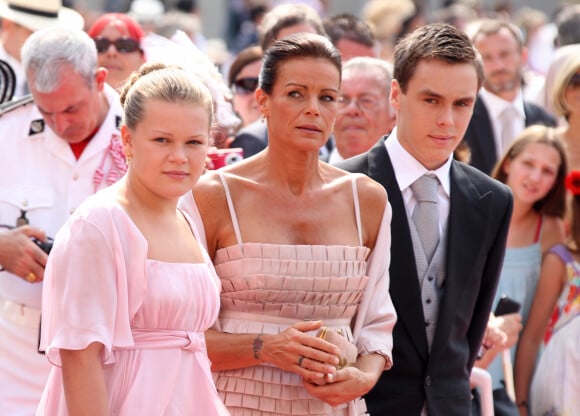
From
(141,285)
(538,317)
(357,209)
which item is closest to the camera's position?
(141,285)

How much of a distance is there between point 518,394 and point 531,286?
0.59m

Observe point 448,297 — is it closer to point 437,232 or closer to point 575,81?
point 437,232

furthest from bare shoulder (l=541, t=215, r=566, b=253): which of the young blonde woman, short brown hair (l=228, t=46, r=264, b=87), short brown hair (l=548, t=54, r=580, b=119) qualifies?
the young blonde woman

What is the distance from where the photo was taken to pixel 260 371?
407cm

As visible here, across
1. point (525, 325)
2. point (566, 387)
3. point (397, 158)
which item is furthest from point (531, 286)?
point (397, 158)

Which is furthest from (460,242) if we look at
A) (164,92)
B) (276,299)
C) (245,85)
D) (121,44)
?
(245,85)

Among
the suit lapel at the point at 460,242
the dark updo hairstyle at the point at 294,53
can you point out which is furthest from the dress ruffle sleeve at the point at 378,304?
the dark updo hairstyle at the point at 294,53

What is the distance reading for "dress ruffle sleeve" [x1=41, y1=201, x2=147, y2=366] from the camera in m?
3.38

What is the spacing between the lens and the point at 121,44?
664 centimetres

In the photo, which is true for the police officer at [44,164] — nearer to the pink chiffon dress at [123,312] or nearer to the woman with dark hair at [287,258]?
the woman with dark hair at [287,258]

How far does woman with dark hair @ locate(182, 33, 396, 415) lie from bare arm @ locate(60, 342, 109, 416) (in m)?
0.69

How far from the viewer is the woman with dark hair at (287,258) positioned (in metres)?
4.00

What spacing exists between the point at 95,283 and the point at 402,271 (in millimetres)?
1448

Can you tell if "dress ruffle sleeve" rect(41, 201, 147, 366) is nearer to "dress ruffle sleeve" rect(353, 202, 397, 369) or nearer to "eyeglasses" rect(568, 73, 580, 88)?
"dress ruffle sleeve" rect(353, 202, 397, 369)
